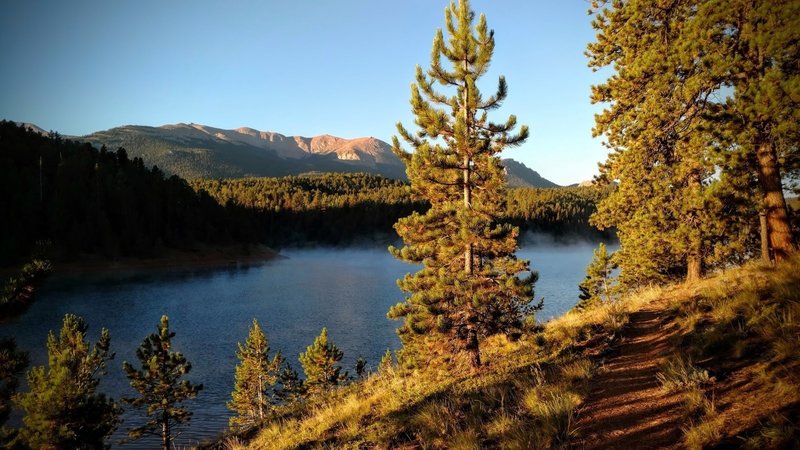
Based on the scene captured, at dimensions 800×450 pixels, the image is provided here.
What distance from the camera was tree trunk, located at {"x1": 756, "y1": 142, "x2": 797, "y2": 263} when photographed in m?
11.9

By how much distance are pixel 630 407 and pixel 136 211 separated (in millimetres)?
120918

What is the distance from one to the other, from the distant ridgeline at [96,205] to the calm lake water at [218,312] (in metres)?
16.7

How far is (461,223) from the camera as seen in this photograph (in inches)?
463

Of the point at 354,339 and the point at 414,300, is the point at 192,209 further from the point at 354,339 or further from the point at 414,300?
the point at 414,300

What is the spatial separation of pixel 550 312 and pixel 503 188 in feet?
124

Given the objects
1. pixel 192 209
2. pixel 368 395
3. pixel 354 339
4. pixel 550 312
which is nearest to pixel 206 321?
pixel 354 339

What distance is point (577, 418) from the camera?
20.2 ft

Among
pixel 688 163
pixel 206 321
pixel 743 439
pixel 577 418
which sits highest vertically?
pixel 688 163

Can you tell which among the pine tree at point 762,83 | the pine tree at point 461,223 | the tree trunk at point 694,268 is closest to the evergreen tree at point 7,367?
the pine tree at point 461,223

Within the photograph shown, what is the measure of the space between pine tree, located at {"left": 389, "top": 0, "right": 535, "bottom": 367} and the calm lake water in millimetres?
20462

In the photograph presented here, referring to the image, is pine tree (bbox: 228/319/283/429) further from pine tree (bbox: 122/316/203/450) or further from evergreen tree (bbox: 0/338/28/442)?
evergreen tree (bbox: 0/338/28/442)

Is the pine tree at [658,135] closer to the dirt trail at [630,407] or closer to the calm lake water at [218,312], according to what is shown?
the dirt trail at [630,407]

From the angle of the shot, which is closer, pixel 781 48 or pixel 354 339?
pixel 781 48

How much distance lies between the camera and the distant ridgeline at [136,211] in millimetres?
93625
